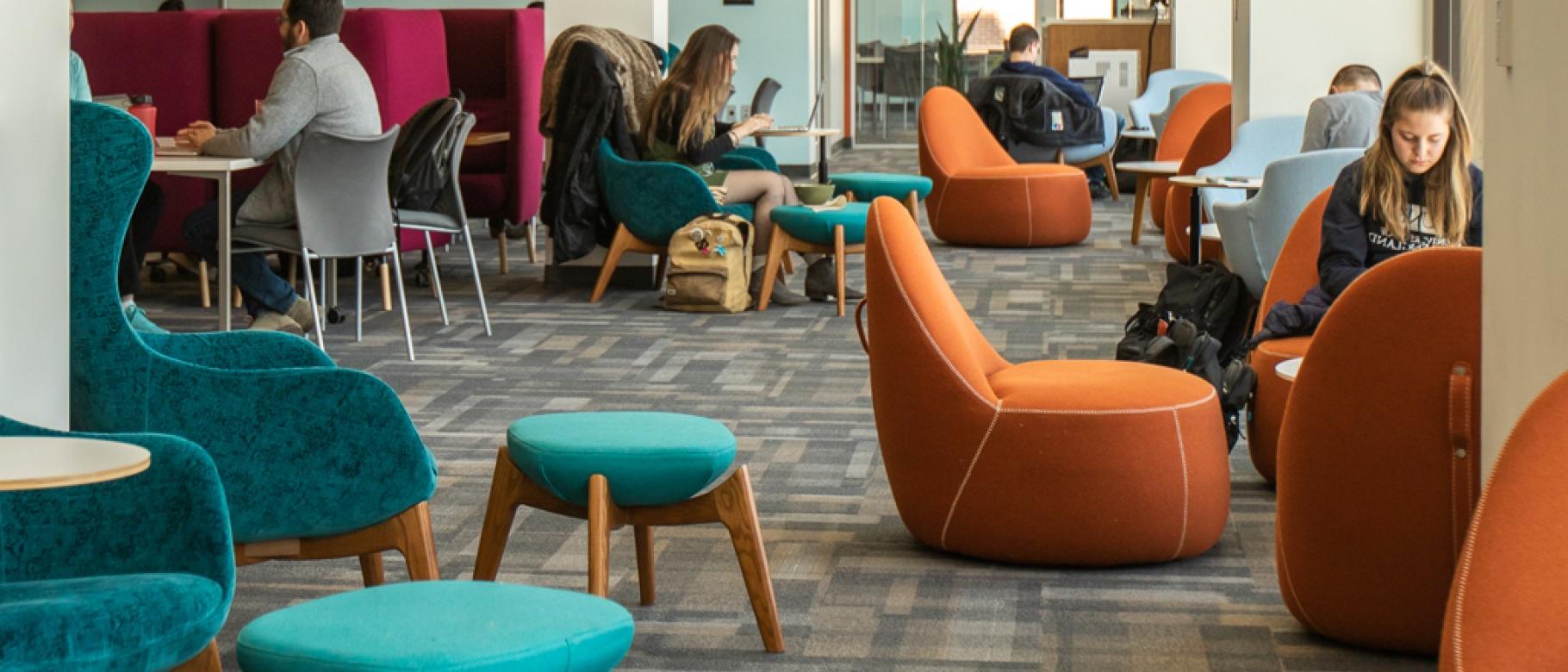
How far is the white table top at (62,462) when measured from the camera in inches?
72.0

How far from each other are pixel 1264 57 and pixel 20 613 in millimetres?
7114

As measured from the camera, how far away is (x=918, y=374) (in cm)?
372

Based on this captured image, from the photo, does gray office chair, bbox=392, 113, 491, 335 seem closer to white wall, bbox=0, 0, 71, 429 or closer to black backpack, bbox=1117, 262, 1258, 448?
black backpack, bbox=1117, 262, 1258, 448

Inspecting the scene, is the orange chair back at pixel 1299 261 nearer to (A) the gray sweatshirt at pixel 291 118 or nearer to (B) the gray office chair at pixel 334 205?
(B) the gray office chair at pixel 334 205

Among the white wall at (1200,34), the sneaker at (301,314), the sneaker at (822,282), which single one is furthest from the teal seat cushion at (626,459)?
the white wall at (1200,34)

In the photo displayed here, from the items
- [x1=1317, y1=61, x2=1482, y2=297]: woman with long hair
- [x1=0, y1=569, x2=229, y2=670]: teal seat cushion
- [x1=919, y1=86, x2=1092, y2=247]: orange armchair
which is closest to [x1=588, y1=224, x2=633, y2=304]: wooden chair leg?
[x1=919, y1=86, x2=1092, y2=247]: orange armchair

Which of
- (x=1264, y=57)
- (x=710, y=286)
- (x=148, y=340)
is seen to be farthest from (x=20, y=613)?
(x=1264, y=57)

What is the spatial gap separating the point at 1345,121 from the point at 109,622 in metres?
5.42

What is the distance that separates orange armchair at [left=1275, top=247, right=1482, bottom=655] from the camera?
9.70ft

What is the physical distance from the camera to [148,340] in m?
3.13

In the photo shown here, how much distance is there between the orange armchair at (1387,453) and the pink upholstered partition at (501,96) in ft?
19.5

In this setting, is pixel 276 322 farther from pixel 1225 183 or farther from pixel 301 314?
pixel 1225 183

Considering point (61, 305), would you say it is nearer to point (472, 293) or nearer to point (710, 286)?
point (710, 286)

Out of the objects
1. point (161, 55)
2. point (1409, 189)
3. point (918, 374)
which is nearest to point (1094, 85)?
point (161, 55)
